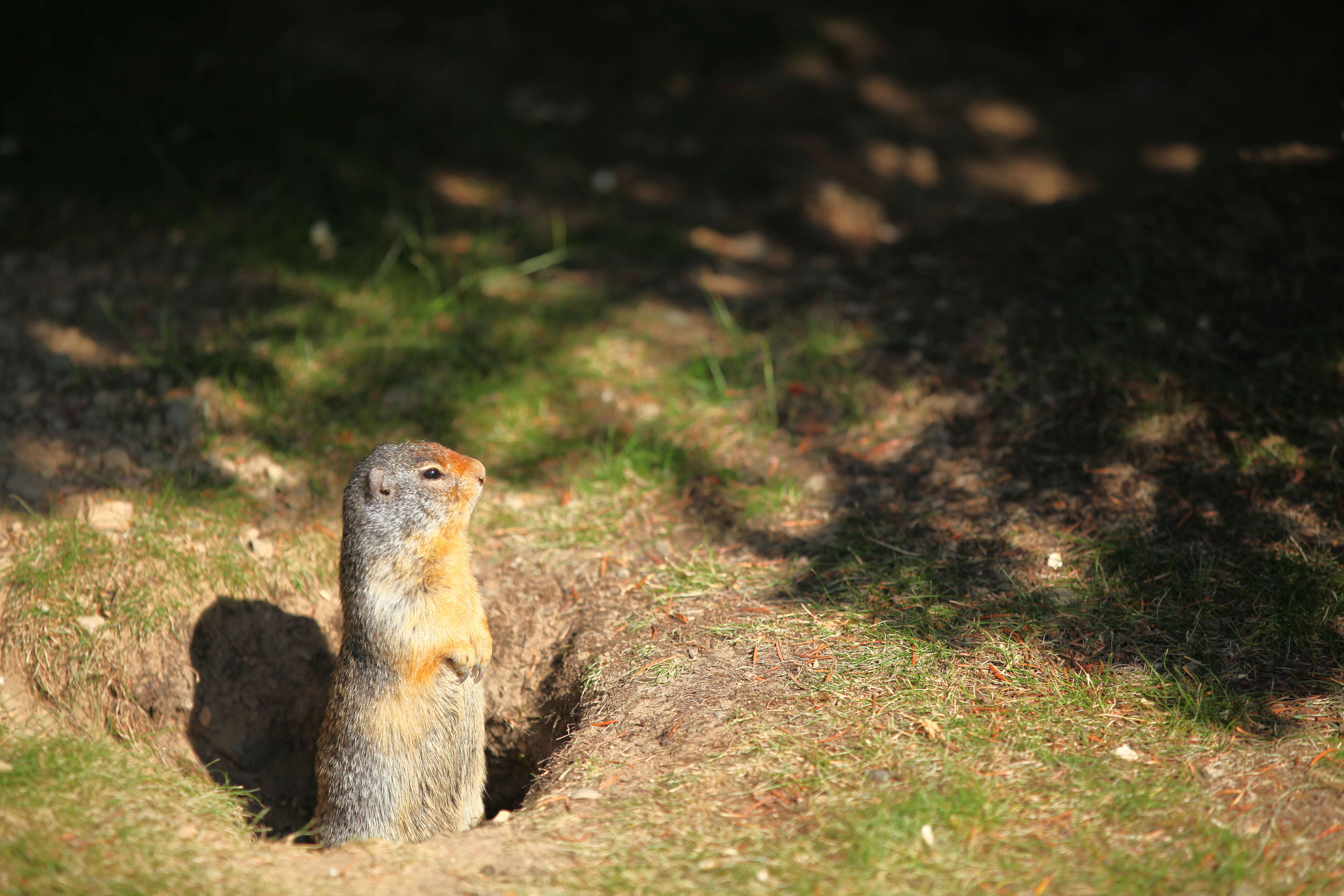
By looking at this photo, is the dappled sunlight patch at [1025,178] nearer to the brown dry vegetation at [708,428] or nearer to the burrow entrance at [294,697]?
the brown dry vegetation at [708,428]

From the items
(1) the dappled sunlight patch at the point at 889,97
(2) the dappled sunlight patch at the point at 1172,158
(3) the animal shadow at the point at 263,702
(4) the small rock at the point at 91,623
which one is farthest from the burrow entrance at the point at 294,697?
(2) the dappled sunlight patch at the point at 1172,158

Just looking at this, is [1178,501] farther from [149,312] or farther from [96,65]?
[96,65]

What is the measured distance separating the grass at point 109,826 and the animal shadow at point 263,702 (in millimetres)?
423

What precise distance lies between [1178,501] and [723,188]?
11.0 feet

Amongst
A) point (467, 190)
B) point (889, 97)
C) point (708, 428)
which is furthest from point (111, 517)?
point (889, 97)

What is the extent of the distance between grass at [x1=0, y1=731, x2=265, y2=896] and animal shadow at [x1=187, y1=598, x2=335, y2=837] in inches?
16.6

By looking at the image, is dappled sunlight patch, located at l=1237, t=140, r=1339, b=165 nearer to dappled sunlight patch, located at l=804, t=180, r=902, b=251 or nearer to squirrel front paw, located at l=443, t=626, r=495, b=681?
dappled sunlight patch, located at l=804, t=180, r=902, b=251

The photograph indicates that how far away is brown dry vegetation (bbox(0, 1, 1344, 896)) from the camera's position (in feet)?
8.80

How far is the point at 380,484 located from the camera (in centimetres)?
309

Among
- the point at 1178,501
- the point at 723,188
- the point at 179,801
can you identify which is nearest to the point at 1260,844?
the point at 1178,501

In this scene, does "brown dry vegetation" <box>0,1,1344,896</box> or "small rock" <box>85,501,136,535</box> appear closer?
"brown dry vegetation" <box>0,1,1344,896</box>

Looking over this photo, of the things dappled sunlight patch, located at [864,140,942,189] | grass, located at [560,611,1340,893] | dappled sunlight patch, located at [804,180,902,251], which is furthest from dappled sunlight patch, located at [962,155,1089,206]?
grass, located at [560,611,1340,893]

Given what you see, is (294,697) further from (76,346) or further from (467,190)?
(467,190)

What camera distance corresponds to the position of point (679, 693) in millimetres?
3141
